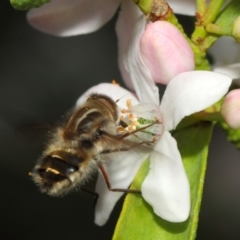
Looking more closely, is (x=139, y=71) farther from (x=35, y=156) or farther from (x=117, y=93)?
(x=35, y=156)

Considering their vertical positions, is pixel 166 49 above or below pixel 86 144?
above

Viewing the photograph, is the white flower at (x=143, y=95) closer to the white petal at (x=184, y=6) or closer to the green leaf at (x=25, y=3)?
the white petal at (x=184, y=6)

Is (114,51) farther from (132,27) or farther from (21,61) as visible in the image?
(132,27)

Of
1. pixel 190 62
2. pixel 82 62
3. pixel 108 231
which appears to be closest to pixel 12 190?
pixel 108 231

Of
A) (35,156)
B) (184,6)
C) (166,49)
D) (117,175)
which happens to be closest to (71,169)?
(117,175)

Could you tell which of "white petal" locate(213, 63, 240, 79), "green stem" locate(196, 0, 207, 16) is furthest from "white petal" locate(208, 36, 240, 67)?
"green stem" locate(196, 0, 207, 16)

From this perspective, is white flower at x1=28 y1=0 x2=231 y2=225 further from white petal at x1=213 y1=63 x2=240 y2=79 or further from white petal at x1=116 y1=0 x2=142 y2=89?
white petal at x1=213 y1=63 x2=240 y2=79

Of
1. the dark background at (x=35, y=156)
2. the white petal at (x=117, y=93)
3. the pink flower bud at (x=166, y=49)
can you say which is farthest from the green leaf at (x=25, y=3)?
the dark background at (x=35, y=156)
